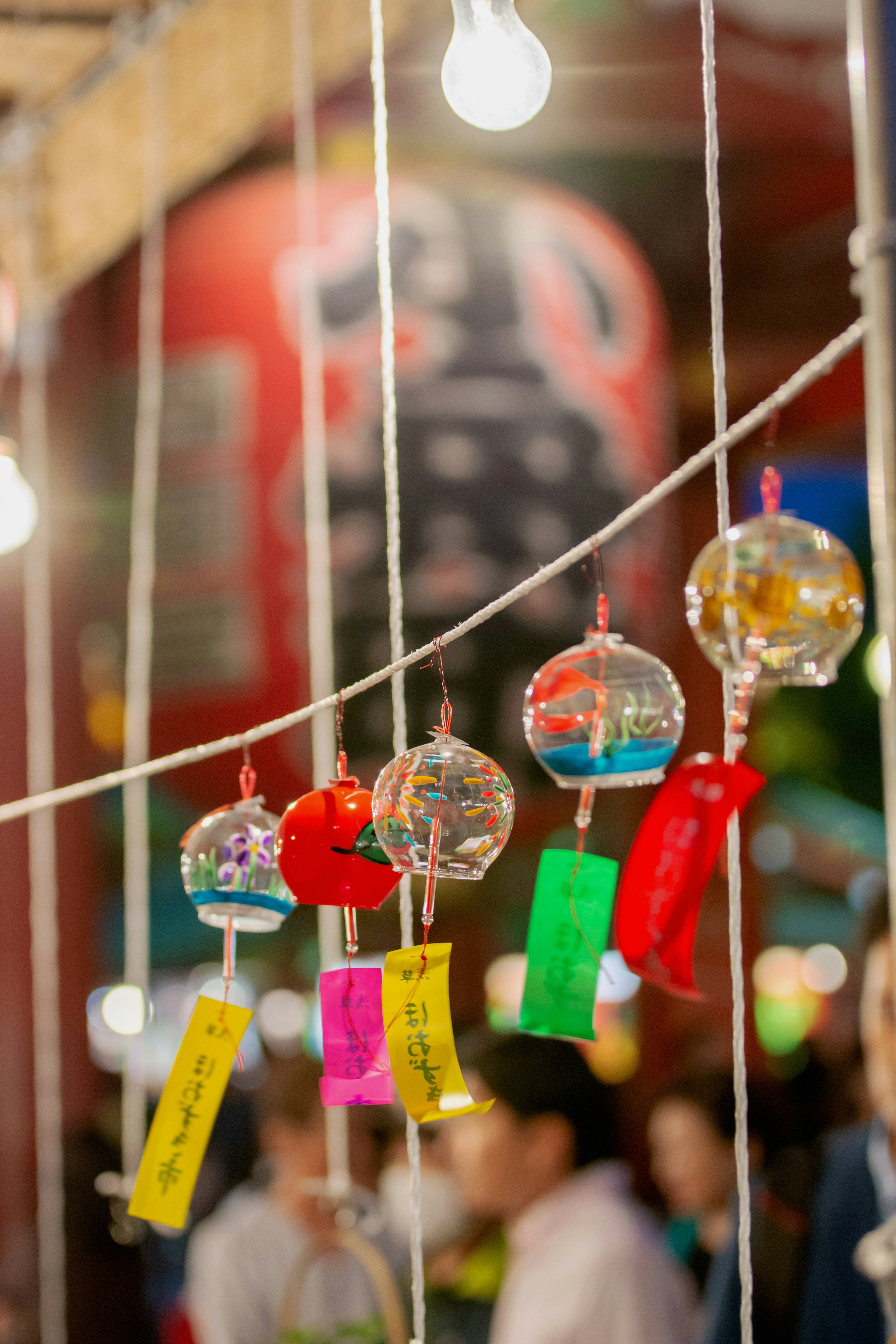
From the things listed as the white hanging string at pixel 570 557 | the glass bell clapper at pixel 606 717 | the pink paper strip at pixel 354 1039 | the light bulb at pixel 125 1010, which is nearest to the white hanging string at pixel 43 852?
the light bulb at pixel 125 1010

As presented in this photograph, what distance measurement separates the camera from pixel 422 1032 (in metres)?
0.64

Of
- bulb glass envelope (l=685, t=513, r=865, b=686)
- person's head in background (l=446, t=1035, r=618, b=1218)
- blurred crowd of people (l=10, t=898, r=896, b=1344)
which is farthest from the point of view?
person's head in background (l=446, t=1035, r=618, b=1218)

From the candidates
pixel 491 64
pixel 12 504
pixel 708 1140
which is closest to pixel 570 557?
pixel 491 64

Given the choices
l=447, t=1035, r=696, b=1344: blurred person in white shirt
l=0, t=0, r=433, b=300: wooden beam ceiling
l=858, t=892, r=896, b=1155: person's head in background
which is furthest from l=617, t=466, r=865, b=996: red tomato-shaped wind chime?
l=0, t=0, r=433, b=300: wooden beam ceiling

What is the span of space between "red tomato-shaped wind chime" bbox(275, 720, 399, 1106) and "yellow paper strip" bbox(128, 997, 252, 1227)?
0.07m

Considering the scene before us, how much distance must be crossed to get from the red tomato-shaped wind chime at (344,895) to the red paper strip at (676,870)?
0.46 ft

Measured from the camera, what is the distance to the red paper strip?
58 centimetres

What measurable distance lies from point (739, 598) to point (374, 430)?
1584 millimetres

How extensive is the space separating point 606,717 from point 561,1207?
1.01m

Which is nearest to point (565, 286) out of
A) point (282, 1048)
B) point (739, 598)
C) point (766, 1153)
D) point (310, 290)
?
point (310, 290)

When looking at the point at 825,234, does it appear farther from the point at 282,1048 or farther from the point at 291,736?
the point at 282,1048

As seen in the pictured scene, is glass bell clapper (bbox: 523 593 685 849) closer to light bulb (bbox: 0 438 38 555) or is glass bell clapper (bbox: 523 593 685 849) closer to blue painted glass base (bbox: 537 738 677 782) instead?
blue painted glass base (bbox: 537 738 677 782)

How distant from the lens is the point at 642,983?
3.82 meters

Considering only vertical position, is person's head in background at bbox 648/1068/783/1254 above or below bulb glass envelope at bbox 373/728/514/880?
below
